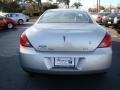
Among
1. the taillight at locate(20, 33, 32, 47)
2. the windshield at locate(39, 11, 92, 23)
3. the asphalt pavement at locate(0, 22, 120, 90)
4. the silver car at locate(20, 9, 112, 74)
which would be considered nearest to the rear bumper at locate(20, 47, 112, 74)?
the silver car at locate(20, 9, 112, 74)

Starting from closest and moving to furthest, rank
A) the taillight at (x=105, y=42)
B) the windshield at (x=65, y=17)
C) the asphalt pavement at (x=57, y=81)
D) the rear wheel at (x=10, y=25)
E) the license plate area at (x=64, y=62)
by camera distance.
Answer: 1. the license plate area at (x=64, y=62)
2. the taillight at (x=105, y=42)
3. the asphalt pavement at (x=57, y=81)
4. the windshield at (x=65, y=17)
5. the rear wheel at (x=10, y=25)

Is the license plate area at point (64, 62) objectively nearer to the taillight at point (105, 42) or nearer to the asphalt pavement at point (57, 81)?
the asphalt pavement at point (57, 81)

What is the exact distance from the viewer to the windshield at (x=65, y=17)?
6824 mm

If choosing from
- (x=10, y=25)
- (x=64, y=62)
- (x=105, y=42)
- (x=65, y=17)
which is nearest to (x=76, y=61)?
(x=64, y=62)

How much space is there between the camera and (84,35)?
5.54 metres

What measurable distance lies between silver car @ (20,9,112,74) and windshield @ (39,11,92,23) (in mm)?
1068

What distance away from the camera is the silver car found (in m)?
5.45

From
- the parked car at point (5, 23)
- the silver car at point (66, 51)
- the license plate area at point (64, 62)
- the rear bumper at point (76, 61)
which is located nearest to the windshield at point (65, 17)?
the silver car at point (66, 51)

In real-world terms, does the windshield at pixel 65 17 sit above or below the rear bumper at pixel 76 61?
above

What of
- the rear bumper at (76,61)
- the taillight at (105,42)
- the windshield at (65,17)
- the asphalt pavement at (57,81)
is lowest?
the asphalt pavement at (57,81)

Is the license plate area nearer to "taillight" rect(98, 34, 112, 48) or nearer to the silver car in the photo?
the silver car

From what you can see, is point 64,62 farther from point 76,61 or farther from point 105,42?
point 105,42

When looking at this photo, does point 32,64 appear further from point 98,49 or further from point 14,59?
point 14,59

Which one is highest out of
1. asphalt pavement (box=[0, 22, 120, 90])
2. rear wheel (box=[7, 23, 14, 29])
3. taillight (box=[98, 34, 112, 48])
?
taillight (box=[98, 34, 112, 48])
